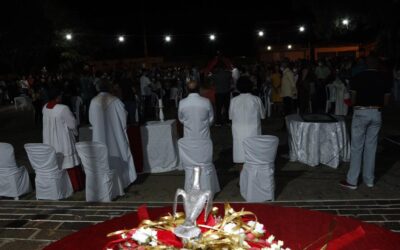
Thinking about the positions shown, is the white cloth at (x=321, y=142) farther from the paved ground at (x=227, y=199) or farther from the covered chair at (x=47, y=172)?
the covered chair at (x=47, y=172)

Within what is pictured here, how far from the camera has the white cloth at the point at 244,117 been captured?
6.27 m

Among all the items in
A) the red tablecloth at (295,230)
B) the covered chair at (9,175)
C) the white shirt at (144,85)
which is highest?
the white shirt at (144,85)

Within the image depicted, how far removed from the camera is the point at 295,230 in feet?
7.16

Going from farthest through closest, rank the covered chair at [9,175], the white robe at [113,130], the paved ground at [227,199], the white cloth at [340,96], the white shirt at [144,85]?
the white shirt at [144,85] < the white cloth at [340,96] < the white robe at [113,130] < the covered chair at [9,175] < the paved ground at [227,199]

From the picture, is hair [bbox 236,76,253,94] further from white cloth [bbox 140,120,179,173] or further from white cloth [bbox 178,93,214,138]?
white cloth [bbox 140,120,179,173]

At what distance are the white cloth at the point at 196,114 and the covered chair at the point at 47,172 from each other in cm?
199

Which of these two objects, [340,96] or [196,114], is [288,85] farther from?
[196,114]

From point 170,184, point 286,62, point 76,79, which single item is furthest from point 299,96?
point 76,79

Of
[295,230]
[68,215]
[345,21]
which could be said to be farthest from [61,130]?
[345,21]

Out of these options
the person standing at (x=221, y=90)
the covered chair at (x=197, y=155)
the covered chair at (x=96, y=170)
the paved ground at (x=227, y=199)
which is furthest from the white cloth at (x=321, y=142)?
the person standing at (x=221, y=90)

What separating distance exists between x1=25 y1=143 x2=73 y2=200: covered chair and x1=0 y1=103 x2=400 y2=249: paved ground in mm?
164

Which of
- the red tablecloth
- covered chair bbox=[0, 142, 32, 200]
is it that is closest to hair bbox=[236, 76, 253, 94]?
covered chair bbox=[0, 142, 32, 200]

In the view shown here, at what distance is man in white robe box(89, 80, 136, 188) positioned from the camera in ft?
21.5

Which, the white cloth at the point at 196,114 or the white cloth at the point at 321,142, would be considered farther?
the white cloth at the point at 321,142
